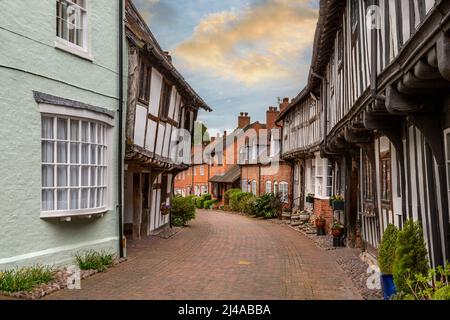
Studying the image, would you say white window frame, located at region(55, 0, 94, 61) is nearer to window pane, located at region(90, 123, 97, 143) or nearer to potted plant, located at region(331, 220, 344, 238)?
window pane, located at region(90, 123, 97, 143)

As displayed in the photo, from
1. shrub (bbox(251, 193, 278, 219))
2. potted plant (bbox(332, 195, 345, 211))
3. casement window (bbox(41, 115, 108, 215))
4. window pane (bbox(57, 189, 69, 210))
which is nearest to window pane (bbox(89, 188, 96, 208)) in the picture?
casement window (bbox(41, 115, 108, 215))

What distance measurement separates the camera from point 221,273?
10.3m

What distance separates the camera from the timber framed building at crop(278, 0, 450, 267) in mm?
5438

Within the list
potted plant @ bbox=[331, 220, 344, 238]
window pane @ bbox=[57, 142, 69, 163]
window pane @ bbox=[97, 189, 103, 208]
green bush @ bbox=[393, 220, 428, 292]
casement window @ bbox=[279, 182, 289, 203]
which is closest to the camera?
green bush @ bbox=[393, 220, 428, 292]

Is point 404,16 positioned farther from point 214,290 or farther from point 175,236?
point 175,236

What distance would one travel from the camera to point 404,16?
6387 mm

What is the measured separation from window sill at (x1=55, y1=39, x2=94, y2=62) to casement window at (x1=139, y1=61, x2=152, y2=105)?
130 inches

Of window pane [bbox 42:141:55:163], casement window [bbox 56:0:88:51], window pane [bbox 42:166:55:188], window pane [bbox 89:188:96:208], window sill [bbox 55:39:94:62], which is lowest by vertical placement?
window pane [bbox 89:188:96:208]

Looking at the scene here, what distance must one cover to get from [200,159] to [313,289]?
40.9m

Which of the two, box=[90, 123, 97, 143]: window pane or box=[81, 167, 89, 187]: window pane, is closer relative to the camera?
box=[81, 167, 89, 187]: window pane

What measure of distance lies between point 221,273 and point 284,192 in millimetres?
19757

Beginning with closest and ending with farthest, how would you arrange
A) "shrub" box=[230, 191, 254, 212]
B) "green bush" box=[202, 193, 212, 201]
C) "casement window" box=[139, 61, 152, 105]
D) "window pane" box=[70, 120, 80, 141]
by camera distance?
"window pane" box=[70, 120, 80, 141] → "casement window" box=[139, 61, 152, 105] → "shrub" box=[230, 191, 254, 212] → "green bush" box=[202, 193, 212, 201]

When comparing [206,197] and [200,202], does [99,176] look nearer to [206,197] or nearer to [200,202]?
[200,202]
